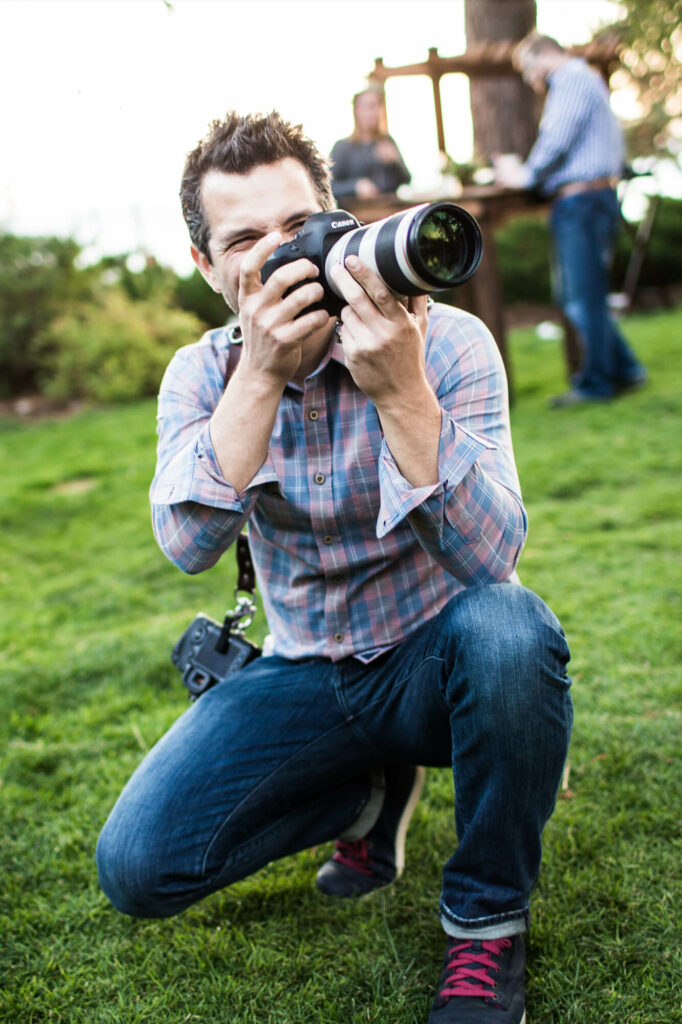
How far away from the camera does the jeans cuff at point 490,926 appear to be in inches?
54.9

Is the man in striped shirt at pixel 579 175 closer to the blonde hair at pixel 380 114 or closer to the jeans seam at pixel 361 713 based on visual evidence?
the blonde hair at pixel 380 114

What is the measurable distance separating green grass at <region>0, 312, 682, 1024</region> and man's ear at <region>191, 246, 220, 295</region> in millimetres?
1240

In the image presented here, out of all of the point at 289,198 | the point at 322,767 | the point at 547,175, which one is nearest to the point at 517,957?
the point at 322,767

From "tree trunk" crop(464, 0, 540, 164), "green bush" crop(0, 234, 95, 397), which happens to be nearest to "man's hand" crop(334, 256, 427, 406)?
"tree trunk" crop(464, 0, 540, 164)

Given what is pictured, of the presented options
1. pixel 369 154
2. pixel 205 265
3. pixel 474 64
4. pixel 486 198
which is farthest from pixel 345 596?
pixel 474 64

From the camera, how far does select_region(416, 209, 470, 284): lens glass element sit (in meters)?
1.25

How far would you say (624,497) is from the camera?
152 inches

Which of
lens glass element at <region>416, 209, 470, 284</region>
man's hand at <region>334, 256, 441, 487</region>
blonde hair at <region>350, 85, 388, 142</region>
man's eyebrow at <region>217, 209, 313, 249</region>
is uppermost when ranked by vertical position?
blonde hair at <region>350, 85, 388, 142</region>

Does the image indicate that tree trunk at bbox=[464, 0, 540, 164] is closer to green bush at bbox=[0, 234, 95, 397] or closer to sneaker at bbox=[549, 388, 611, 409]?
sneaker at bbox=[549, 388, 611, 409]

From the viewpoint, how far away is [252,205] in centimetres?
164

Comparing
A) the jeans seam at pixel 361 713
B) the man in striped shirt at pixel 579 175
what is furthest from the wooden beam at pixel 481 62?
the jeans seam at pixel 361 713

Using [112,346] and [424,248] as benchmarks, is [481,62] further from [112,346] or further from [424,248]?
[424,248]

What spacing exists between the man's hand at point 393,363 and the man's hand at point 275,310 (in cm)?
8

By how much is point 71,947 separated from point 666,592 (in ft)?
6.73
